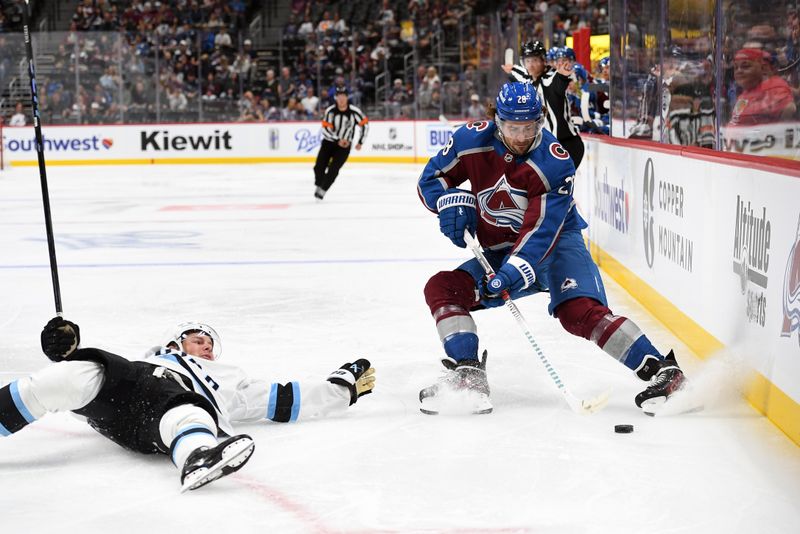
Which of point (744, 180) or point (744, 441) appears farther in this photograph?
point (744, 180)

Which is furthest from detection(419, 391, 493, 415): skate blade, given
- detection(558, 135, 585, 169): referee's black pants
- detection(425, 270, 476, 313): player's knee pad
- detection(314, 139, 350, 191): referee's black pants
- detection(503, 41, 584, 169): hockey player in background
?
detection(314, 139, 350, 191): referee's black pants

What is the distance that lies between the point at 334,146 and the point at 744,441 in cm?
1017

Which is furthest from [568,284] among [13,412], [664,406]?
[13,412]

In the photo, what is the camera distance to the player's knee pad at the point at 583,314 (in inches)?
141

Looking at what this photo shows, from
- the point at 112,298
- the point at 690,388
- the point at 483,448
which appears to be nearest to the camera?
the point at 483,448

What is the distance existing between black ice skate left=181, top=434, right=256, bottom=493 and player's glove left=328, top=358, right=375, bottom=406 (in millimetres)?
784

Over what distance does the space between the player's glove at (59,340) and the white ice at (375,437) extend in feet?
1.07

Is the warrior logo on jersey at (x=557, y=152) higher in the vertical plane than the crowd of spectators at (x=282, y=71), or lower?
lower

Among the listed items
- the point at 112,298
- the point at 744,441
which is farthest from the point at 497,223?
the point at 112,298

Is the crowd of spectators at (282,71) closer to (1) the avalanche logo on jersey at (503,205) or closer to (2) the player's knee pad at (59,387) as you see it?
(1) the avalanche logo on jersey at (503,205)

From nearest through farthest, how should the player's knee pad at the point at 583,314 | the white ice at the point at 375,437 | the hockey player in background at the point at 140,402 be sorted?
1. the white ice at the point at 375,437
2. the hockey player in background at the point at 140,402
3. the player's knee pad at the point at 583,314

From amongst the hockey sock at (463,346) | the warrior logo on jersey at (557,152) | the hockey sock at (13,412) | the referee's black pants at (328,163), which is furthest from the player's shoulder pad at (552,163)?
the referee's black pants at (328,163)

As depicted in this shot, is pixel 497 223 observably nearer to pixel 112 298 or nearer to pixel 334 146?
pixel 112 298

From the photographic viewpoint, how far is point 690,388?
11.4 feet
